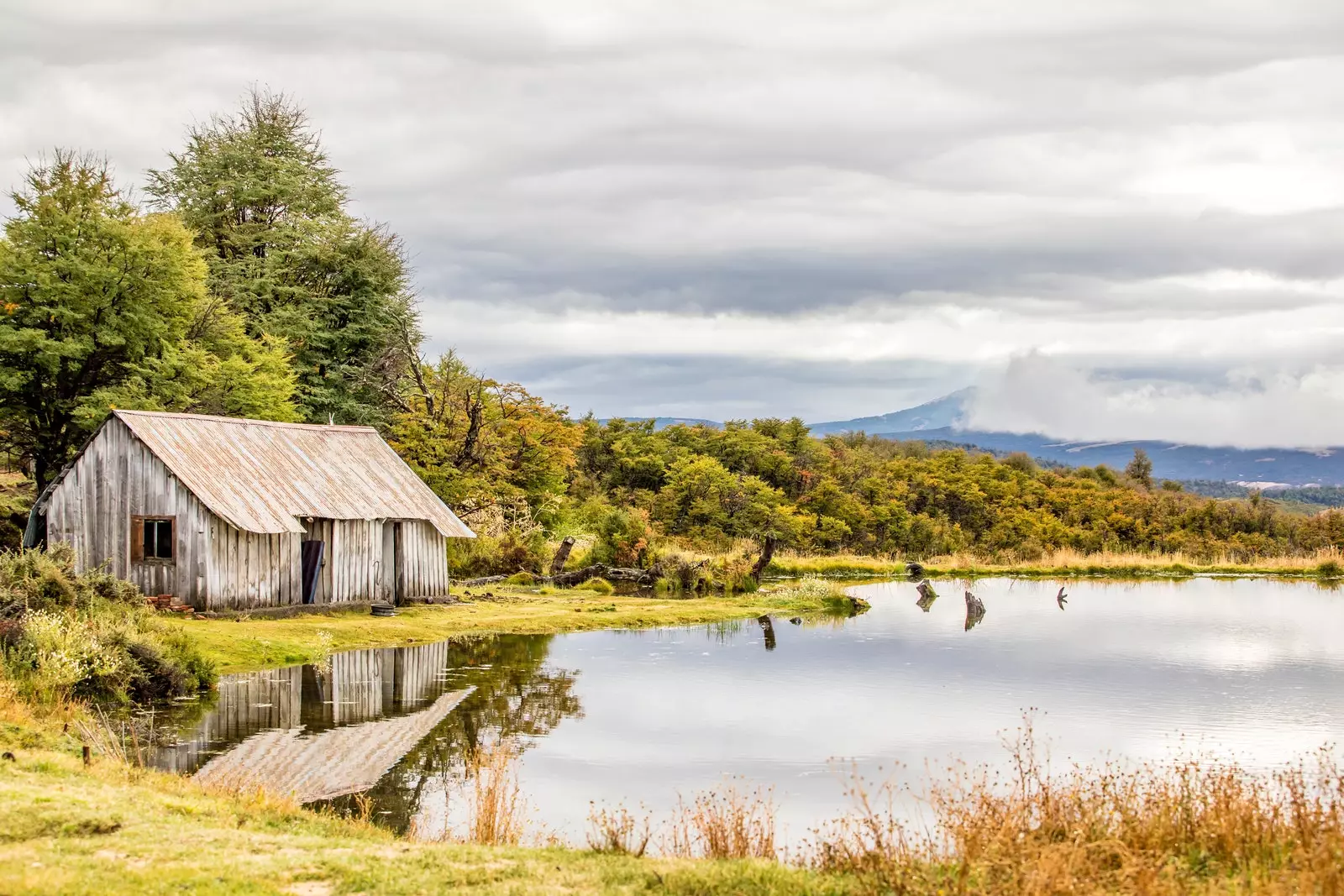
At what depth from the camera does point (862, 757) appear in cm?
1653

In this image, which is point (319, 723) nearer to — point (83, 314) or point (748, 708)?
point (748, 708)

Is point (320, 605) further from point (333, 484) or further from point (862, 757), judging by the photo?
point (862, 757)

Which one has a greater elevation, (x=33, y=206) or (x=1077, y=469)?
(x=33, y=206)

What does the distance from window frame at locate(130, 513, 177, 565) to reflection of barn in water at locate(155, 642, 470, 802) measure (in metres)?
4.82

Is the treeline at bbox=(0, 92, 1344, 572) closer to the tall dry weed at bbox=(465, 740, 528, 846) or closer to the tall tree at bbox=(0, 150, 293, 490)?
the tall tree at bbox=(0, 150, 293, 490)

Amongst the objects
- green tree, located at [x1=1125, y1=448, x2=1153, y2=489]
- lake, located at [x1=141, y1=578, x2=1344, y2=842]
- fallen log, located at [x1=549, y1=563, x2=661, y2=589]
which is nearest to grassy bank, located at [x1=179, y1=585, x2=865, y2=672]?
lake, located at [x1=141, y1=578, x2=1344, y2=842]

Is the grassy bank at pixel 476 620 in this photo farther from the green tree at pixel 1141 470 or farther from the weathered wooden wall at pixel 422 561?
the green tree at pixel 1141 470

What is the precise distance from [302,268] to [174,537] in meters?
25.3

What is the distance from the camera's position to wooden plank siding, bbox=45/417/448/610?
25.8m

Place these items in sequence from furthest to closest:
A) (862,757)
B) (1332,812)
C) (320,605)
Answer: (320,605) < (862,757) < (1332,812)

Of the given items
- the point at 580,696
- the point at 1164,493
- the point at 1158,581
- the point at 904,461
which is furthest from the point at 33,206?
the point at 1164,493

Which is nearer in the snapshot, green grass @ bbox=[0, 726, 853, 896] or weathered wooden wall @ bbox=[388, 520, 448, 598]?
green grass @ bbox=[0, 726, 853, 896]

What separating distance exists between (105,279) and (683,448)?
33.9 meters

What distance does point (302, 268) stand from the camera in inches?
1935
